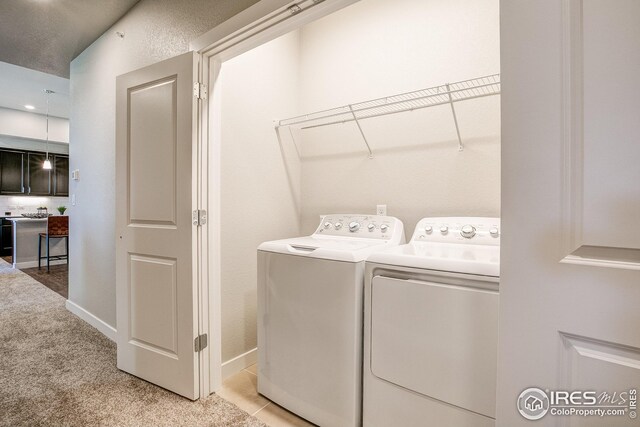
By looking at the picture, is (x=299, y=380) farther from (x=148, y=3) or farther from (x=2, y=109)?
(x=2, y=109)

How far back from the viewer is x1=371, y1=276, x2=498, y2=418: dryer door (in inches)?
42.5

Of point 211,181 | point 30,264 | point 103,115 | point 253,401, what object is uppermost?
point 103,115

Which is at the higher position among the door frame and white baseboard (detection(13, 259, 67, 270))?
the door frame

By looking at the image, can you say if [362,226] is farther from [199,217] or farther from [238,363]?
[238,363]

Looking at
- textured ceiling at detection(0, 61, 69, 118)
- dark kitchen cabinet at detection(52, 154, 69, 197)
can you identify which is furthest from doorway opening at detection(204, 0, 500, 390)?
dark kitchen cabinet at detection(52, 154, 69, 197)

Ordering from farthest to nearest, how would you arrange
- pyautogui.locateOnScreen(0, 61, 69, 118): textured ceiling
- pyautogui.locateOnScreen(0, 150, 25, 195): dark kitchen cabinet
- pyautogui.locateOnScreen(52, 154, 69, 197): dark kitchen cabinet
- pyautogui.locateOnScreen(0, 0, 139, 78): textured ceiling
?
pyautogui.locateOnScreen(52, 154, 69, 197): dark kitchen cabinet < pyautogui.locateOnScreen(0, 150, 25, 195): dark kitchen cabinet < pyautogui.locateOnScreen(0, 61, 69, 118): textured ceiling < pyautogui.locateOnScreen(0, 0, 139, 78): textured ceiling

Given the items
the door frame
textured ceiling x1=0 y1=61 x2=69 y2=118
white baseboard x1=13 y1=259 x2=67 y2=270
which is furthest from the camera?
white baseboard x1=13 y1=259 x2=67 y2=270

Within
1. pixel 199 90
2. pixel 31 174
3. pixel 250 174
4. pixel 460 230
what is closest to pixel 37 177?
pixel 31 174

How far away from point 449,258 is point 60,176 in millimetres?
8585

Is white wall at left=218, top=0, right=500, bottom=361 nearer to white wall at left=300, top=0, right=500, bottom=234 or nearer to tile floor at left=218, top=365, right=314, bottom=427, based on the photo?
white wall at left=300, top=0, right=500, bottom=234

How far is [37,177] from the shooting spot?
21.2 feet

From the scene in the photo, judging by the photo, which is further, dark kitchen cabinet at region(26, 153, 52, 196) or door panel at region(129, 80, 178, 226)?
dark kitchen cabinet at region(26, 153, 52, 196)

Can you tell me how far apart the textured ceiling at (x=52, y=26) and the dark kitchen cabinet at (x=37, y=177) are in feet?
14.9

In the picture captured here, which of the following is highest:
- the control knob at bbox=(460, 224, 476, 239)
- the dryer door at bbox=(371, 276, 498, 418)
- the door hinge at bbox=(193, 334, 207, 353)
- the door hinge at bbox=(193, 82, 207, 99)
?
the door hinge at bbox=(193, 82, 207, 99)
